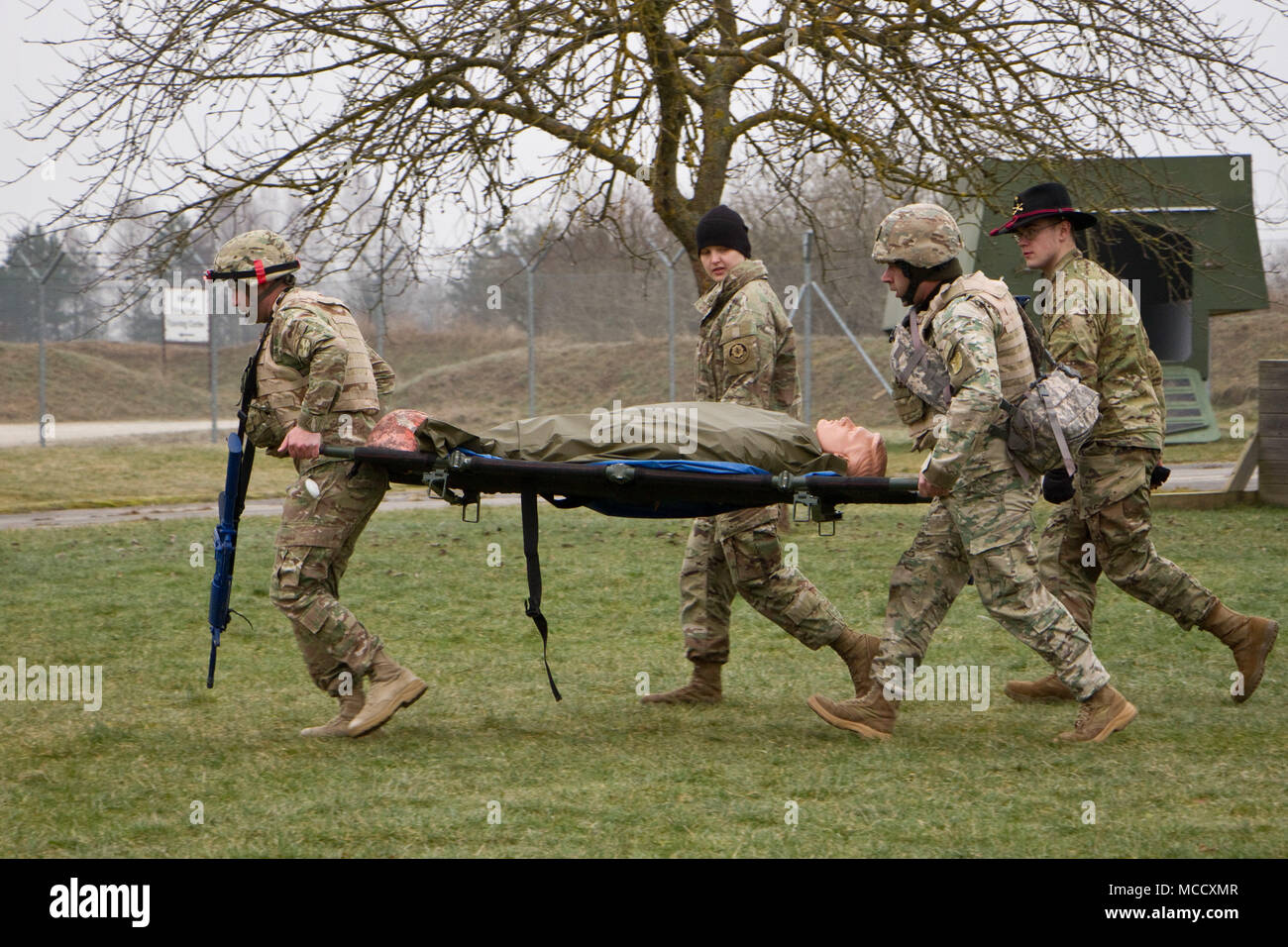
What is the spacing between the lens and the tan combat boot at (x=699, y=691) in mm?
6219

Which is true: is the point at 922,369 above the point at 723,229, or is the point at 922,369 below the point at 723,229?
below

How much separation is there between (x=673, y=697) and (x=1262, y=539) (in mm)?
6884

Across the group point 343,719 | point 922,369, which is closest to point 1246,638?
point 922,369

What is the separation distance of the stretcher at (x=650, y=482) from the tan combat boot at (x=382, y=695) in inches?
30.5

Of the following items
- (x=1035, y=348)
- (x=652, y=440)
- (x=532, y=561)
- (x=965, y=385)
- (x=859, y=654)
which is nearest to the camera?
(x=965, y=385)

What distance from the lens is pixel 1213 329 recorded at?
29.0m

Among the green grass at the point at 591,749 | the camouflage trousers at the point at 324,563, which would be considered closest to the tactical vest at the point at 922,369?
the green grass at the point at 591,749

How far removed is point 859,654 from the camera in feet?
19.0

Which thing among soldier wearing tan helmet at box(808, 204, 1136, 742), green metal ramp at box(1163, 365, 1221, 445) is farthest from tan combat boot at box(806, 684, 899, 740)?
green metal ramp at box(1163, 365, 1221, 445)

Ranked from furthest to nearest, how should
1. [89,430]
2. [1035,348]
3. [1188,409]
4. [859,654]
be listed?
[89,430]
[1188,409]
[859,654]
[1035,348]

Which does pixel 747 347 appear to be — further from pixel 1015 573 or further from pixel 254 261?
pixel 254 261

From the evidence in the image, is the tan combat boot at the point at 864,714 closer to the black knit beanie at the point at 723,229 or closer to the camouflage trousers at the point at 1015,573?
the camouflage trousers at the point at 1015,573

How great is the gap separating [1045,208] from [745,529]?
182cm
